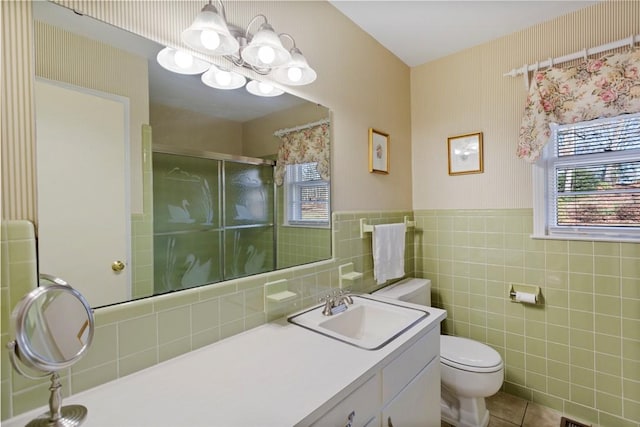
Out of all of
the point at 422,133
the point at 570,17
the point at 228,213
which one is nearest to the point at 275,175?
the point at 228,213

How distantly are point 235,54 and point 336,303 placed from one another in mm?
1186

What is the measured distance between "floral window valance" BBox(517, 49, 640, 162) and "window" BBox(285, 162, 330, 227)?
1.26 meters

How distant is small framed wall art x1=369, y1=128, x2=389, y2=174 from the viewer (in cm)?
195

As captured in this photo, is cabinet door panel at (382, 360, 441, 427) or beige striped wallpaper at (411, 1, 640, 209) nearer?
cabinet door panel at (382, 360, 441, 427)

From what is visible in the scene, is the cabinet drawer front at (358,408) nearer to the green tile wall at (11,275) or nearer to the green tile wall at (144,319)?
the green tile wall at (144,319)

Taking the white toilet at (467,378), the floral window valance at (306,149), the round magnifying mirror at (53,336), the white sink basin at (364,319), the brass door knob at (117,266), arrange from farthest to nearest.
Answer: the white toilet at (467,378) → the floral window valance at (306,149) → the white sink basin at (364,319) → the brass door knob at (117,266) → the round magnifying mirror at (53,336)

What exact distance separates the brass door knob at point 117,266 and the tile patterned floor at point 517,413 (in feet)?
6.30

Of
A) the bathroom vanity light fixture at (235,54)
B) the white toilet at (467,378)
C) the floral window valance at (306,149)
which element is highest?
the bathroom vanity light fixture at (235,54)

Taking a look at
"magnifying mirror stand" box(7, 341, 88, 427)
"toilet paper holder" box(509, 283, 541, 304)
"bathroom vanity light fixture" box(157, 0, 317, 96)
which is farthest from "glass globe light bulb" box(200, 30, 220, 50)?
"toilet paper holder" box(509, 283, 541, 304)

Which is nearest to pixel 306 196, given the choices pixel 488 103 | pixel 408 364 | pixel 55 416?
pixel 408 364

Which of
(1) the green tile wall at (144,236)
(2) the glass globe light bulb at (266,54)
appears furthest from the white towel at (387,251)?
(1) the green tile wall at (144,236)

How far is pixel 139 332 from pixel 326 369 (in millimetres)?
585

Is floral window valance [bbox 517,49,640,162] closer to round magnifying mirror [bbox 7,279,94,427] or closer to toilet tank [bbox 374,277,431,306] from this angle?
toilet tank [bbox 374,277,431,306]

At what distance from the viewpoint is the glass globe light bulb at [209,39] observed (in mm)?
1065
